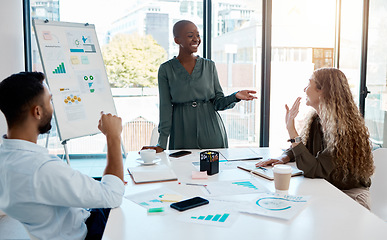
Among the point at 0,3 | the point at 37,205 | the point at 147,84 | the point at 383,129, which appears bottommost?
the point at 383,129

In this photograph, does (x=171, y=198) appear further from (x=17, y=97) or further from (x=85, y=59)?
(x=85, y=59)

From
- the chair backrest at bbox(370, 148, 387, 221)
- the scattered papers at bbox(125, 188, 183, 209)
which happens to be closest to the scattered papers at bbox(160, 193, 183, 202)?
the scattered papers at bbox(125, 188, 183, 209)

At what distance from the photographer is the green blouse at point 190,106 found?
2.66 metres

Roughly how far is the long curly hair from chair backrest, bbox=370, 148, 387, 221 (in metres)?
0.33

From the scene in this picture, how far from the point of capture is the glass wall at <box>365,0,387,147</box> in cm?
468

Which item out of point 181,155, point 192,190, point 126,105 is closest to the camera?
point 192,190

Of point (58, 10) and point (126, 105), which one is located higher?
point (58, 10)

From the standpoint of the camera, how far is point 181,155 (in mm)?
2258

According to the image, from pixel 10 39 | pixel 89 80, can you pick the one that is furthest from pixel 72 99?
pixel 10 39

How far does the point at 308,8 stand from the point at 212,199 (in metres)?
3.64

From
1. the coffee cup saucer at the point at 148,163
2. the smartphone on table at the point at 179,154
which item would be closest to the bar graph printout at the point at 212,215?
the coffee cup saucer at the point at 148,163

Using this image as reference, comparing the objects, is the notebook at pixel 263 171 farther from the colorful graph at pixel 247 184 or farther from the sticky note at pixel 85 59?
the sticky note at pixel 85 59

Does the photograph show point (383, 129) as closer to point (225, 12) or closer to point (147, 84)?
point (225, 12)

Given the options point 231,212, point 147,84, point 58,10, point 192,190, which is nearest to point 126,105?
point 147,84
